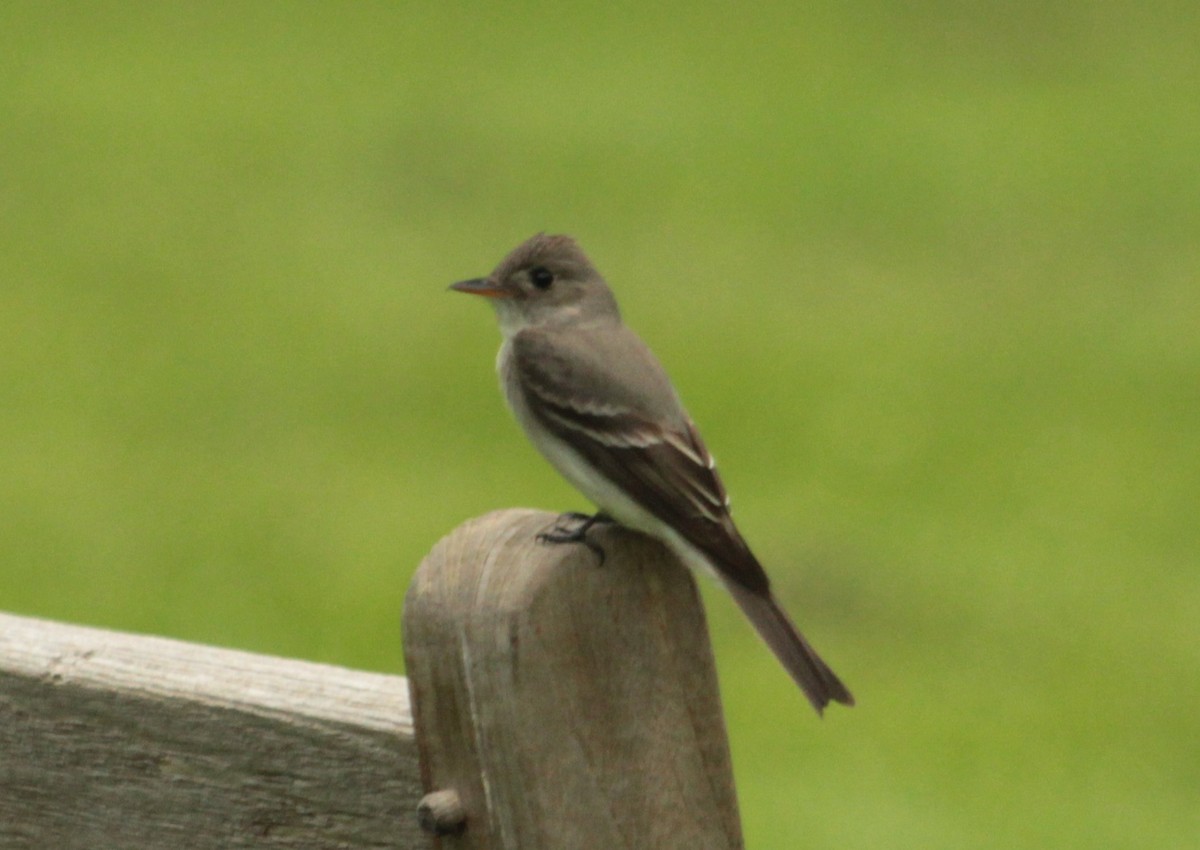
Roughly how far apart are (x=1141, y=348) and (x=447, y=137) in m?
4.46

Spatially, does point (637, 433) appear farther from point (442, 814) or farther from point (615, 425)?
point (442, 814)

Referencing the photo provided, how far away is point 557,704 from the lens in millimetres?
2176

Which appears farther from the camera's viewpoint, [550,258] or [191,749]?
[550,258]

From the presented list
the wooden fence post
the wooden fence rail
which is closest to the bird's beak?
the wooden fence rail

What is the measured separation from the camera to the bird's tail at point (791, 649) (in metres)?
3.41

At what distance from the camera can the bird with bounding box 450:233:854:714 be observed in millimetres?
3703

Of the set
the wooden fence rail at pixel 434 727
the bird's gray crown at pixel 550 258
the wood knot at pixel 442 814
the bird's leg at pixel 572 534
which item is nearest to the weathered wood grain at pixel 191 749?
the wooden fence rail at pixel 434 727

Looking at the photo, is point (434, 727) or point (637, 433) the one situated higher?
point (434, 727)

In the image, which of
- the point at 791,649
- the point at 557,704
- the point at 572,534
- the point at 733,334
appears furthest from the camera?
the point at 733,334

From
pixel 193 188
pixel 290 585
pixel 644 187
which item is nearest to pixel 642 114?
pixel 644 187

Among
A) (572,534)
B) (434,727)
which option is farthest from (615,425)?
(434,727)

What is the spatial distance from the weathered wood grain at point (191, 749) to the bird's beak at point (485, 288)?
2335 millimetres

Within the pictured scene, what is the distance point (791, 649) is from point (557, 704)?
1.40m

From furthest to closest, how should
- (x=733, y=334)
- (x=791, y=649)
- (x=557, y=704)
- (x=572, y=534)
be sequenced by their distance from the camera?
(x=733, y=334) < (x=791, y=649) < (x=572, y=534) < (x=557, y=704)
